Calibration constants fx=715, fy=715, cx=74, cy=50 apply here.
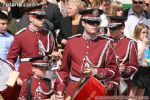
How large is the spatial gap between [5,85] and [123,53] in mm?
2187

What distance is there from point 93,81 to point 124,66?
5.31 feet

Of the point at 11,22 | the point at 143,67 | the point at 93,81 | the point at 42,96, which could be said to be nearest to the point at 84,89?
the point at 93,81

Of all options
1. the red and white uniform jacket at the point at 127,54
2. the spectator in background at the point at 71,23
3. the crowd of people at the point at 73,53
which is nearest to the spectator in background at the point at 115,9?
the crowd of people at the point at 73,53

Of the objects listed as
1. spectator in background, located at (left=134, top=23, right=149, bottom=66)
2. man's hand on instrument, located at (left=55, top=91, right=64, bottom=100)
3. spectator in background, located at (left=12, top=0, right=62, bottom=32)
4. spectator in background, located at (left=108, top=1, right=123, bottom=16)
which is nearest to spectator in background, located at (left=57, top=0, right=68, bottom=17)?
spectator in background, located at (left=12, top=0, right=62, bottom=32)

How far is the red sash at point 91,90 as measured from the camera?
1052 centimetres

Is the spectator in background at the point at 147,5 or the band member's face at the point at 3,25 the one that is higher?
the band member's face at the point at 3,25

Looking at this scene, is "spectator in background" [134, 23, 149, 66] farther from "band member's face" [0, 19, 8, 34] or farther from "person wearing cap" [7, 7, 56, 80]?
"band member's face" [0, 19, 8, 34]

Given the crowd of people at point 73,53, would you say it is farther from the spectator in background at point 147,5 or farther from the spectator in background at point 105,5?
the spectator in background at point 147,5

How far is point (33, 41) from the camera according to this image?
12156 mm

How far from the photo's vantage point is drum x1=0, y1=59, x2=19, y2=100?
11414 millimetres

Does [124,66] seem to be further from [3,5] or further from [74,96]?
[3,5]

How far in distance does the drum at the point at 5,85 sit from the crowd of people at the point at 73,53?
0.9 inches

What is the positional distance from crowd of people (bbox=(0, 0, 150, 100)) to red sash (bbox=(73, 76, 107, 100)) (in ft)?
0.12

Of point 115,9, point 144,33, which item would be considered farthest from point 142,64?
point 115,9
